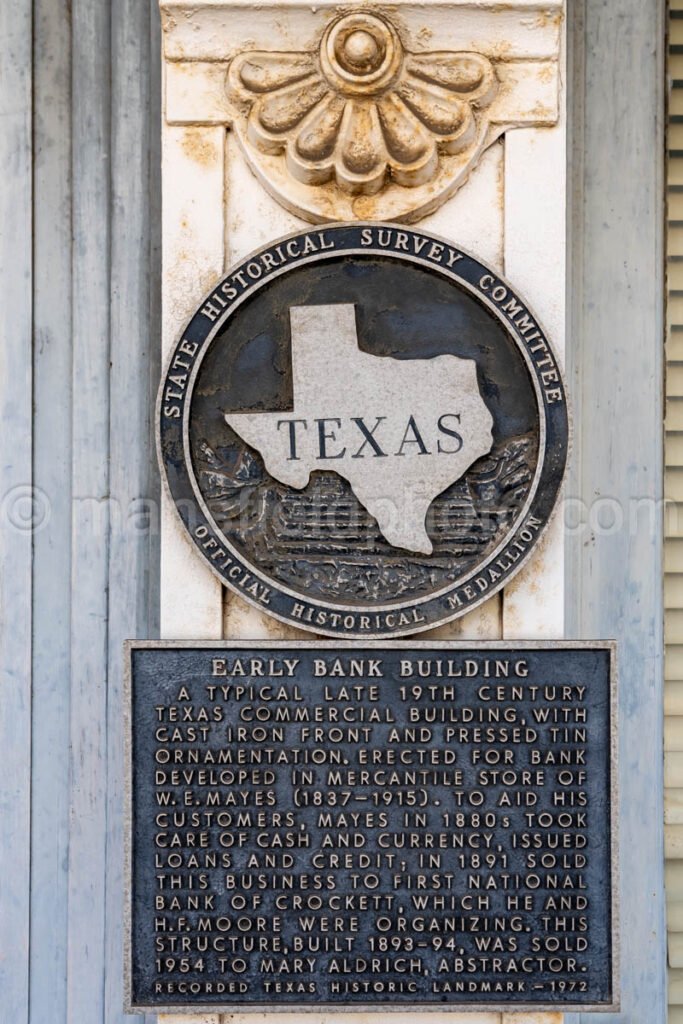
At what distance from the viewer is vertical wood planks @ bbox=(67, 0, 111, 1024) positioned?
466cm

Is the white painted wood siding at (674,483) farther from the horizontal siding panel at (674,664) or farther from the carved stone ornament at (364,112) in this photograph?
the carved stone ornament at (364,112)

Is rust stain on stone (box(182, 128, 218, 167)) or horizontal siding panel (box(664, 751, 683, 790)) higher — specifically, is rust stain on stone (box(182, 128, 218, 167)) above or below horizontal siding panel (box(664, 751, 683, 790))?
above

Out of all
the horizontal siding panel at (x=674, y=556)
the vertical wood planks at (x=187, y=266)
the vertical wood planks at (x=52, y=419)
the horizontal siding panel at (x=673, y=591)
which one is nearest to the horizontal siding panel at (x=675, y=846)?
the horizontal siding panel at (x=673, y=591)

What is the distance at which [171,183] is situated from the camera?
4.22 metres

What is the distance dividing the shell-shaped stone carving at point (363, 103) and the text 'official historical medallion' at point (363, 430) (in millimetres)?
238

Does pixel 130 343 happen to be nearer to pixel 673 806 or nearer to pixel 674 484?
pixel 674 484

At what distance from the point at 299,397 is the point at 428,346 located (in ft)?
1.58

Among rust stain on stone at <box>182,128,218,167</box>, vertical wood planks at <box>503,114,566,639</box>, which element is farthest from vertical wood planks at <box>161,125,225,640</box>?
vertical wood planks at <box>503,114,566,639</box>

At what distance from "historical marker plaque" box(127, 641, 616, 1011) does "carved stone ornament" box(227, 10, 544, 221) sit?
5.32 ft

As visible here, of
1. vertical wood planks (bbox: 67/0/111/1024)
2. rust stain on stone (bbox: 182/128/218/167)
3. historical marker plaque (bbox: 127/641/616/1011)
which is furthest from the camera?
vertical wood planks (bbox: 67/0/111/1024)

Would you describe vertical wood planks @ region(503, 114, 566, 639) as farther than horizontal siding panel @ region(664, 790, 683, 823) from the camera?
No

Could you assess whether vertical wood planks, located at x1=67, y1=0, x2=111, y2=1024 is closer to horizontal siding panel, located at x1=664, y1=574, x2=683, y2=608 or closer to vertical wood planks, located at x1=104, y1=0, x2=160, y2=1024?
vertical wood planks, located at x1=104, y1=0, x2=160, y2=1024

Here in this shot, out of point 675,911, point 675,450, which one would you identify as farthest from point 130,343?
point 675,911
